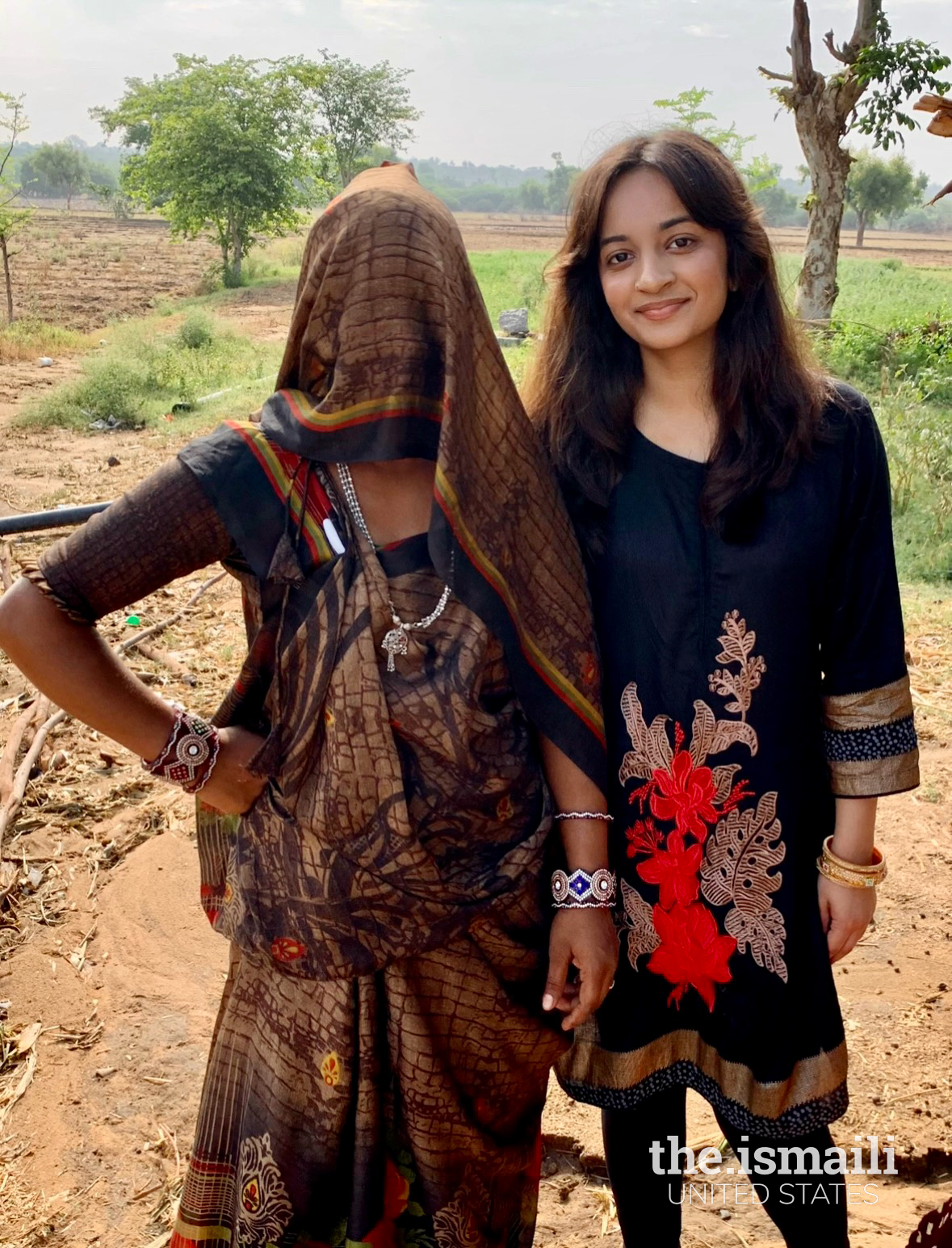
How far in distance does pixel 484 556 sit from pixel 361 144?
4400 centimetres

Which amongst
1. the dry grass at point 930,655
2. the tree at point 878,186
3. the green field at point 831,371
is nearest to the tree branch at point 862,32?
the green field at point 831,371

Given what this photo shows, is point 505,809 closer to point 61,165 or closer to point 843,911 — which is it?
point 843,911

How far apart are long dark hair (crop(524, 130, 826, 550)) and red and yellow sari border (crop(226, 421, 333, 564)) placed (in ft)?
1.32

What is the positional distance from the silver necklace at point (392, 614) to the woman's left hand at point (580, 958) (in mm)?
466

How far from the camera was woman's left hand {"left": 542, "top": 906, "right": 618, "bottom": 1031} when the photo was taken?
4.99 ft

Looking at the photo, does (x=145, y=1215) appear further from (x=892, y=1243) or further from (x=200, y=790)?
(x=892, y=1243)

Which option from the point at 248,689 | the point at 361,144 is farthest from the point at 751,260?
the point at 361,144

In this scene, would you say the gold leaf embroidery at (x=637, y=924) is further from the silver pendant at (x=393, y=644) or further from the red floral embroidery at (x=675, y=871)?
the silver pendant at (x=393, y=644)

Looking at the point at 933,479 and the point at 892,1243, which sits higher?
the point at 933,479

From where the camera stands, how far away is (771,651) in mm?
1547

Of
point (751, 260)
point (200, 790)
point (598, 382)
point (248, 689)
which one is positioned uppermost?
point (751, 260)

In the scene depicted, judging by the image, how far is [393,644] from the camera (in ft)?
4.50

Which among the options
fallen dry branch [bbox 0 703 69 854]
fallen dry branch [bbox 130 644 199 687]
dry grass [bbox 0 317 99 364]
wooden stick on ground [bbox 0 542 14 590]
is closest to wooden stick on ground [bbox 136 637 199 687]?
fallen dry branch [bbox 130 644 199 687]

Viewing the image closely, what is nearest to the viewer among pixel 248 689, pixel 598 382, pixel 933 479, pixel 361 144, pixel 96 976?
pixel 248 689
